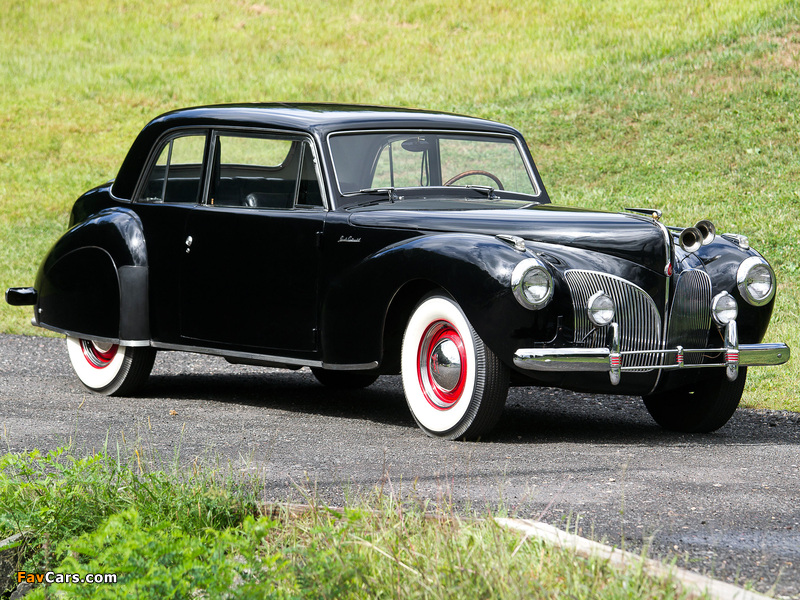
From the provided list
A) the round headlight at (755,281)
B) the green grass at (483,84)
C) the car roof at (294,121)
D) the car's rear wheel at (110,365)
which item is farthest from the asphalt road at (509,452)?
the green grass at (483,84)

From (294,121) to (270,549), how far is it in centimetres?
367

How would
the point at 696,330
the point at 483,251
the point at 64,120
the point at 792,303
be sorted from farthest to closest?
the point at 64,120 < the point at 792,303 < the point at 696,330 < the point at 483,251

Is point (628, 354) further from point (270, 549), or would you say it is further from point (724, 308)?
point (270, 549)

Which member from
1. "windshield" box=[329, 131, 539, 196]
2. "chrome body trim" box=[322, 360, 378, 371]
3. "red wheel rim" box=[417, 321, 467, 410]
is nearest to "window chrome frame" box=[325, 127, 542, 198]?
"windshield" box=[329, 131, 539, 196]

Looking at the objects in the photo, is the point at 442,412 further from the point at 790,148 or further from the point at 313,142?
the point at 790,148

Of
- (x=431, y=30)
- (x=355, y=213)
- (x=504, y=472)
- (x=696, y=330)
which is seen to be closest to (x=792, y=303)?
(x=696, y=330)

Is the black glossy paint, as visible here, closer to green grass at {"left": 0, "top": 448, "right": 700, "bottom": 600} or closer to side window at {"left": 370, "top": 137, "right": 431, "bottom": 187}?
side window at {"left": 370, "top": 137, "right": 431, "bottom": 187}

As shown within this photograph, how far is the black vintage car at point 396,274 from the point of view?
5.60m

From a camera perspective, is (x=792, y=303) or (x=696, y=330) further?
(x=792, y=303)

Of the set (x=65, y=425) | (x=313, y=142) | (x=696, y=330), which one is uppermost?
(x=313, y=142)

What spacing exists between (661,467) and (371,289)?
185 centimetres

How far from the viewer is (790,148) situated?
56.9 ft

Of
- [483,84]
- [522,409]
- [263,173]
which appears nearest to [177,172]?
[263,173]

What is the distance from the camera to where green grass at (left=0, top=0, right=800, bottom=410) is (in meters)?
16.5
